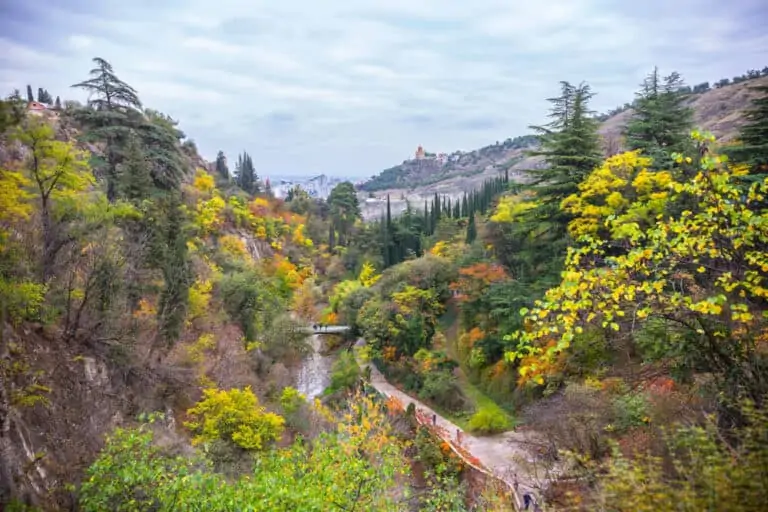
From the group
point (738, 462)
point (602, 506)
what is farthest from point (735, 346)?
point (602, 506)

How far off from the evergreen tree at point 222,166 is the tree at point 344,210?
12.8 meters

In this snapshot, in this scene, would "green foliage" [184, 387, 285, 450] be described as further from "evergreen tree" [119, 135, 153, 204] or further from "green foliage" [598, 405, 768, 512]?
"green foliage" [598, 405, 768, 512]

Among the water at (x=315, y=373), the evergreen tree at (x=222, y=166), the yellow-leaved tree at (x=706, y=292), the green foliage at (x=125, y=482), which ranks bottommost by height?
the water at (x=315, y=373)

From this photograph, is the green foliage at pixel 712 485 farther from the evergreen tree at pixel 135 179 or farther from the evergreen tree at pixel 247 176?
the evergreen tree at pixel 247 176

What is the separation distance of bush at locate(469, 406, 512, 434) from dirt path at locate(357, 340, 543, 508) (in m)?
0.27

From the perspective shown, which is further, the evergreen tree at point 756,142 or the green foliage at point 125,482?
the evergreen tree at point 756,142

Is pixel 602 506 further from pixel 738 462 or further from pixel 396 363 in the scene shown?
pixel 396 363

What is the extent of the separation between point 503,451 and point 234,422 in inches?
363

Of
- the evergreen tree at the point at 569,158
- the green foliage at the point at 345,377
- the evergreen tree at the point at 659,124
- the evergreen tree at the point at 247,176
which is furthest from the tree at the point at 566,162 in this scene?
the evergreen tree at the point at 247,176

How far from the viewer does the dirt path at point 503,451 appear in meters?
13.2

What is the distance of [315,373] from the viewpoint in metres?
30.0

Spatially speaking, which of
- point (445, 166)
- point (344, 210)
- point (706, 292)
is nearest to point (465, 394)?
point (706, 292)

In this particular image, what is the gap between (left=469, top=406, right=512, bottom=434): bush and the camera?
18156mm

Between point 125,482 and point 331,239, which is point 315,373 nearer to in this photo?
point 331,239
